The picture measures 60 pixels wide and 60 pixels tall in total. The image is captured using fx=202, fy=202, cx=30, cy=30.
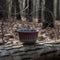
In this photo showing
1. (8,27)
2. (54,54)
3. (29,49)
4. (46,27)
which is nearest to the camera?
(29,49)

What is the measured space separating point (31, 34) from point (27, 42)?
131 mm

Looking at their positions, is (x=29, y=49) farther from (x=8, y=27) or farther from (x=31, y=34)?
(x=8, y=27)

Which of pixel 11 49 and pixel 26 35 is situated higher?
pixel 26 35

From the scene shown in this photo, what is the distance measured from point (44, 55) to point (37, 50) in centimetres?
16

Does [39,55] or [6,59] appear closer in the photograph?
[6,59]

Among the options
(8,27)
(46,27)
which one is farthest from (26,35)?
(46,27)

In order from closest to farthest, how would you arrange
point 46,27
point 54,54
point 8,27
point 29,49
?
point 29,49, point 54,54, point 8,27, point 46,27

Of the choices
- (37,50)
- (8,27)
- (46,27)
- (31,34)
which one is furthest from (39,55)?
(46,27)

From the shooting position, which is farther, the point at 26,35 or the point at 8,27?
the point at 8,27

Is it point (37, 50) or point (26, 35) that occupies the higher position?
point (26, 35)

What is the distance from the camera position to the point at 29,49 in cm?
291

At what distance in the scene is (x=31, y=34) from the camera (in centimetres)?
296

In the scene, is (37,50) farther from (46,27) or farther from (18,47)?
(46,27)

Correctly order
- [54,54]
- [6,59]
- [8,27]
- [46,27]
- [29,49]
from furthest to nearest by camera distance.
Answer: [46,27] → [8,27] → [54,54] → [29,49] → [6,59]
